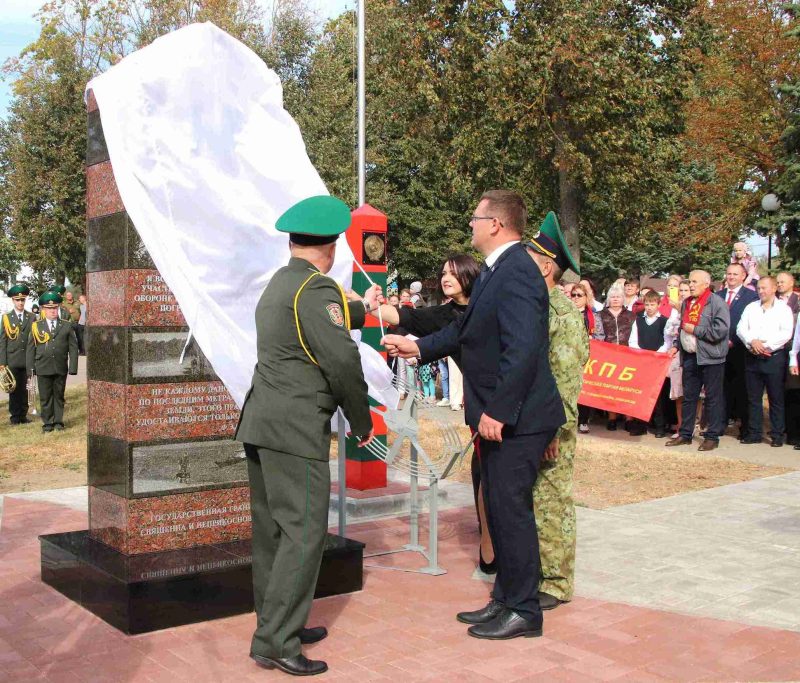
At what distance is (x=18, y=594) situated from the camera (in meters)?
5.64

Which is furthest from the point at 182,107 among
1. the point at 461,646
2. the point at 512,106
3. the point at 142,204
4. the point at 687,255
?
the point at 687,255

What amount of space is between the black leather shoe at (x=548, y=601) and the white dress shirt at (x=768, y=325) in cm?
710

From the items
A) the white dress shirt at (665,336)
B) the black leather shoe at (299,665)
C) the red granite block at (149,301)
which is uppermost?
the red granite block at (149,301)

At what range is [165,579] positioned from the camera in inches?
195

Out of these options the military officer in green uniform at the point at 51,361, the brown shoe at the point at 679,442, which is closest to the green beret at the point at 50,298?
the military officer in green uniform at the point at 51,361

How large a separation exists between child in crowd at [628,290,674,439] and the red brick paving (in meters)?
7.52

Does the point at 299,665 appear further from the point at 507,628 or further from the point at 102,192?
the point at 102,192

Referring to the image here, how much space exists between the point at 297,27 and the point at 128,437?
97.5 ft

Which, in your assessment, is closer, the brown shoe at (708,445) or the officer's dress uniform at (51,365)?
the brown shoe at (708,445)

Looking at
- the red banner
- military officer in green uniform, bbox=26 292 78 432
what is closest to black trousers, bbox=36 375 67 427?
military officer in green uniform, bbox=26 292 78 432

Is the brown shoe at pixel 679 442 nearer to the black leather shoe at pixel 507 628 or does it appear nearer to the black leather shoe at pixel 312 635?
the black leather shoe at pixel 507 628

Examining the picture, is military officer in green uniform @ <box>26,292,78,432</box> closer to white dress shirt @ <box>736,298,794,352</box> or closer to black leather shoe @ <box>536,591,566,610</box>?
white dress shirt @ <box>736,298,794,352</box>

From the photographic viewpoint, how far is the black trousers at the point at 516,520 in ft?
15.9

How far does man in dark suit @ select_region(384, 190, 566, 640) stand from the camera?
15.4 feet
